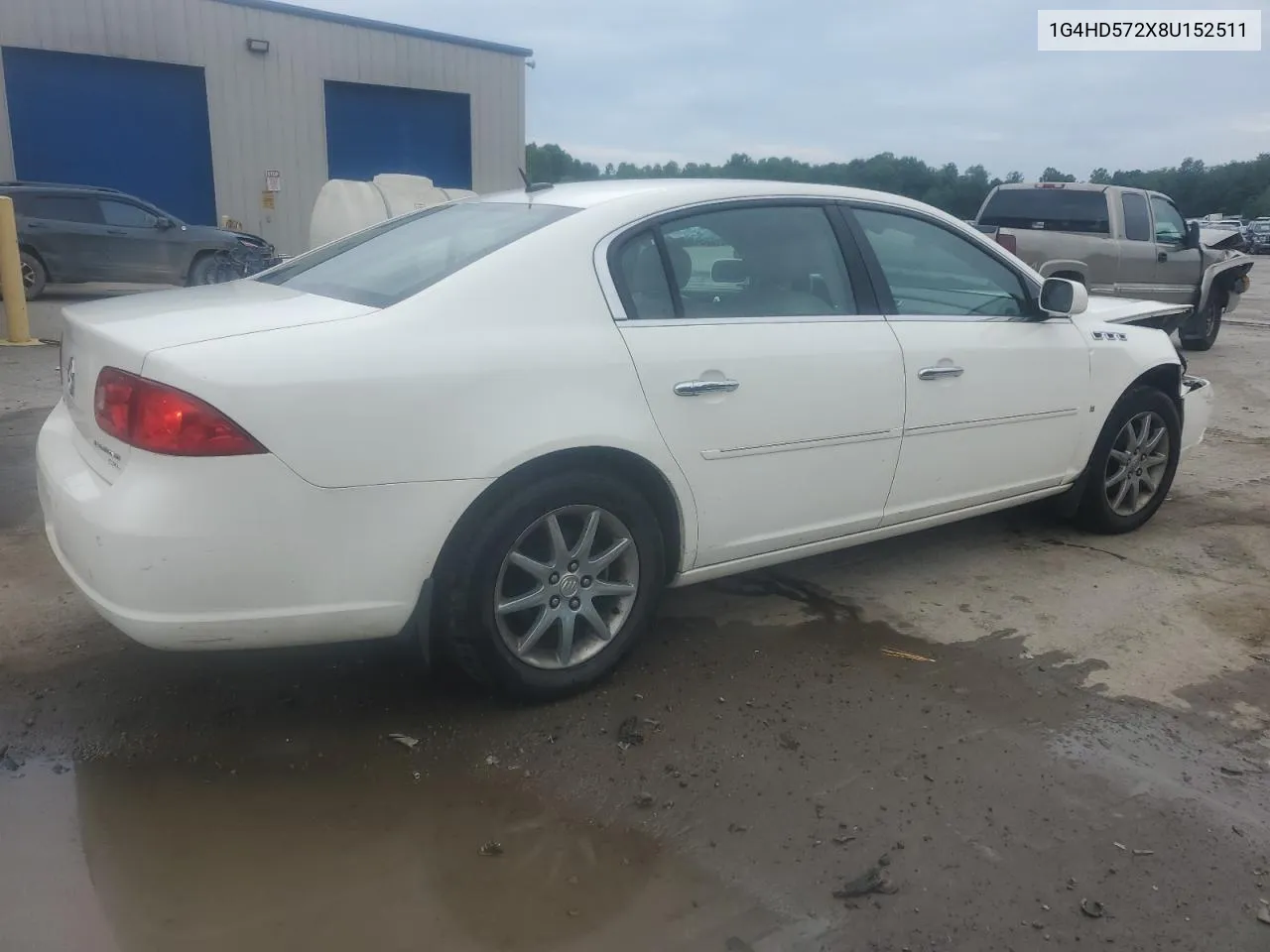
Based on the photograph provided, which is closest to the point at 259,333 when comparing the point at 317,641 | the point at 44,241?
the point at 317,641

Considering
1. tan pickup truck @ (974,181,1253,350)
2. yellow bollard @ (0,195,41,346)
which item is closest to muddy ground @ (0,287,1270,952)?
yellow bollard @ (0,195,41,346)

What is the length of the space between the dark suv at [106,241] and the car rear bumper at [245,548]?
12603 mm

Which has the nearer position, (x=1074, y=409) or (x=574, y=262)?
(x=574, y=262)

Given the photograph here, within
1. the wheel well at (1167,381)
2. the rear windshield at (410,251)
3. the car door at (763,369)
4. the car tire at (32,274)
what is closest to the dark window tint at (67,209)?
the car tire at (32,274)

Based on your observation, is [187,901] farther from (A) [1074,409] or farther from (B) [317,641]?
(A) [1074,409]

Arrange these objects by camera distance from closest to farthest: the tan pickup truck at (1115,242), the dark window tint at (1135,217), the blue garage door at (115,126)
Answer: the tan pickup truck at (1115,242)
the dark window tint at (1135,217)
the blue garage door at (115,126)

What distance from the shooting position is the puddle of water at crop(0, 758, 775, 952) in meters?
2.25

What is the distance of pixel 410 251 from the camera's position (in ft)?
11.2

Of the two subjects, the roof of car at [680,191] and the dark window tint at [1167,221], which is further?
the dark window tint at [1167,221]

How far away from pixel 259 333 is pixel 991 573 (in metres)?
3.16

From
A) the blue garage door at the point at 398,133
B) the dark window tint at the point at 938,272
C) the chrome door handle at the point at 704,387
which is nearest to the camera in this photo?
the chrome door handle at the point at 704,387

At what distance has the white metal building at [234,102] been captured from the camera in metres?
16.5

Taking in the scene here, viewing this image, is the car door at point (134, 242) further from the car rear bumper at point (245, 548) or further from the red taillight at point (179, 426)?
the red taillight at point (179, 426)

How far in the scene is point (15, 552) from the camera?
14.2 ft
